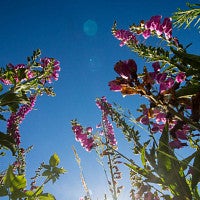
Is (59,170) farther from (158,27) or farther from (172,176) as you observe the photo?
(158,27)

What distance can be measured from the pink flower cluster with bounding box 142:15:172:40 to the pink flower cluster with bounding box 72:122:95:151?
1.84 metres

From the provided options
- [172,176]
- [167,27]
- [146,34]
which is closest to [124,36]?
[146,34]

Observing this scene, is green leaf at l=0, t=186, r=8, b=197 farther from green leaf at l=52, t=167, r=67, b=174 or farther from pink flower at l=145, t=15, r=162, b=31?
pink flower at l=145, t=15, r=162, b=31

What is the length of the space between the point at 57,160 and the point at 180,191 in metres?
1.13

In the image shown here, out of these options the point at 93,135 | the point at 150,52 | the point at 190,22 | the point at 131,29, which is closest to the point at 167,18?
the point at 190,22

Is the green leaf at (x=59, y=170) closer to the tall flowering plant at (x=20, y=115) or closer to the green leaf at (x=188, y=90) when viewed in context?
the tall flowering plant at (x=20, y=115)

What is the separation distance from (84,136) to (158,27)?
6.87 ft

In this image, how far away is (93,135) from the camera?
14.3ft

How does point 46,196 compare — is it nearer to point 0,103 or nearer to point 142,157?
point 142,157

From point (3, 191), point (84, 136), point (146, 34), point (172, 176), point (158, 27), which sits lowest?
point (172, 176)

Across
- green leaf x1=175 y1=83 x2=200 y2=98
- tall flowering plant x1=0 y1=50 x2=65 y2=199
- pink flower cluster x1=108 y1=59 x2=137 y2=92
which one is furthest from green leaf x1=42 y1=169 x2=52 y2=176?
green leaf x1=175 y1=83 x2=200 y2=98

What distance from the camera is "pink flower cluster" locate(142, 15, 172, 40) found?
13.6 feet

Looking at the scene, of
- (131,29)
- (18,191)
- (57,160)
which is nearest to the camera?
(18,191)

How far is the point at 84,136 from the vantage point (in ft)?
15.1
